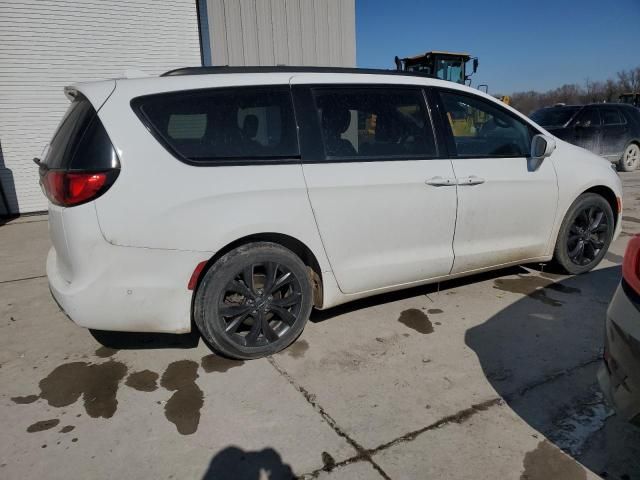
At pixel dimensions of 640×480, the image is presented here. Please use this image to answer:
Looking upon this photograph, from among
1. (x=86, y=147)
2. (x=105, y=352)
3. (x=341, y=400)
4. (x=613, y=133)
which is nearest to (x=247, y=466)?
A: (x=341, y=400)

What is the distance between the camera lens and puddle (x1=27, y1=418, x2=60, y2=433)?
2354 millimetres

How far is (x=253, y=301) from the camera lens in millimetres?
2896

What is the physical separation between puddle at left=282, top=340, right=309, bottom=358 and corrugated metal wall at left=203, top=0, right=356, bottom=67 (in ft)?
25.9

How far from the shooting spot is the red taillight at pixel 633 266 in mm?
1826

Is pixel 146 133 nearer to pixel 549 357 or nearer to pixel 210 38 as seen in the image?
pixel 549 357

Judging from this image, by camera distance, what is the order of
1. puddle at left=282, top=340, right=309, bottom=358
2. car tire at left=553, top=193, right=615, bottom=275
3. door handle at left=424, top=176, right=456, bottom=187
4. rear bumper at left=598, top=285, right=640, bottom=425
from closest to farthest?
rear bumper at left=598, top=285, right=640, bottom=425, puddle at left=282, top=340, right=309, bottom=358, door handle at left=424, top=176, right=456, bottom=187, car tire at left=553, top=193, right=615, bottom=275

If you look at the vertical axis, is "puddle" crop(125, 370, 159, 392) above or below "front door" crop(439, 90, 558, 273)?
below

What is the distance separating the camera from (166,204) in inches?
99.4

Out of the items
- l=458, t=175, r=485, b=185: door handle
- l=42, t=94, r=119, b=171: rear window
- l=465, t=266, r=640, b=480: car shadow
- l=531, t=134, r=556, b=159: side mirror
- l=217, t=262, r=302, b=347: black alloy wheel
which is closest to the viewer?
l=465, t=266, r=640, b=480: car shadow

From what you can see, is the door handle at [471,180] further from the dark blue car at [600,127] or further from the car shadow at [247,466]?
the dark blue car at [600,127]

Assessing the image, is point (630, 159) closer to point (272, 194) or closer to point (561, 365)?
point (561, 365)

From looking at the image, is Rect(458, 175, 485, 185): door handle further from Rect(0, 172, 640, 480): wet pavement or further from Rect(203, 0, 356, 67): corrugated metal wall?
Rect(203, 0, 356, 67): corrugated metal wall

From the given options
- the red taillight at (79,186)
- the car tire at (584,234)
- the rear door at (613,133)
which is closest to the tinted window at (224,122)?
A: the red taillight at (79,186)

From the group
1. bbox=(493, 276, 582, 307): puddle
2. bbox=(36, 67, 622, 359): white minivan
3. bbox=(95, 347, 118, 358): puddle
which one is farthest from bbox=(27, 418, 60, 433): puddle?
bbox=(493, 276, 582, 307): puddle
